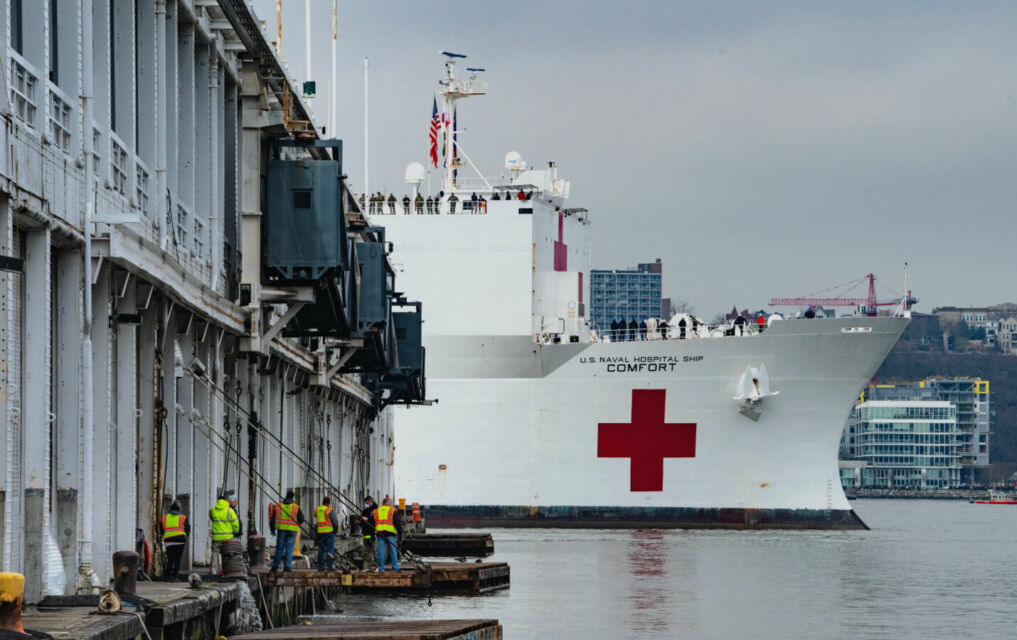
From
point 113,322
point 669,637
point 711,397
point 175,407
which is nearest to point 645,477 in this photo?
point 711,397

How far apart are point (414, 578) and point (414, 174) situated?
94.2 feet

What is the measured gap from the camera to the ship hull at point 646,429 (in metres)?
37.9

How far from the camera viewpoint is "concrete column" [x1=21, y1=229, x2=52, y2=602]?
9.55 m

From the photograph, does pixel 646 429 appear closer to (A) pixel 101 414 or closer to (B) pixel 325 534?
(B) pixel 325 534

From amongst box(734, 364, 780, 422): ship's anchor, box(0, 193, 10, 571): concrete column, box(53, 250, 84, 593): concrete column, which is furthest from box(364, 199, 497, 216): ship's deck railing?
box(0, 193, 10, 571): concrete column

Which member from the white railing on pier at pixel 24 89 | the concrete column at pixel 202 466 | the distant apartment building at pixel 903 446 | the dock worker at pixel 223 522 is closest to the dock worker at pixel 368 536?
the concrete column at pixel 202 466

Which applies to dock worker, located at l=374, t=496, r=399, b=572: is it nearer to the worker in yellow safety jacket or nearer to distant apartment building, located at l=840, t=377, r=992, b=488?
the worker in yellow safety jacket

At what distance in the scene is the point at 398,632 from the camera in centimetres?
1103

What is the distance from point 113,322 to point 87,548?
1.89m

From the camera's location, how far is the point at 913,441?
14088cm

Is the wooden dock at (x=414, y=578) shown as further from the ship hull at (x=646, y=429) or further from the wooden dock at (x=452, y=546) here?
the ship hull at (x=646, y=429)

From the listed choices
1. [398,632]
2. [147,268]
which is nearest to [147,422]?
[147,268]

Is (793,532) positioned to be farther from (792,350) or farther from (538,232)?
(538,232)

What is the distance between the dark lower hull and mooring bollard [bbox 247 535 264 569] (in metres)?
24.0
